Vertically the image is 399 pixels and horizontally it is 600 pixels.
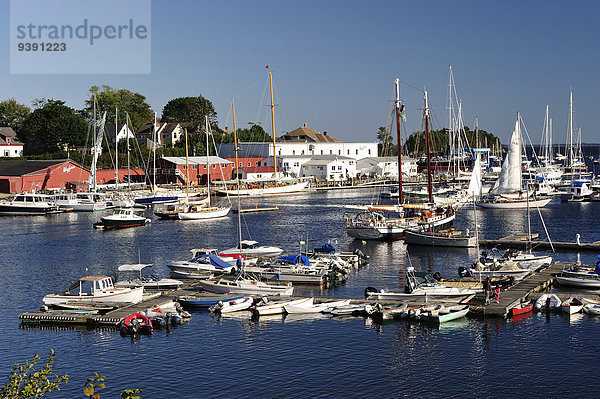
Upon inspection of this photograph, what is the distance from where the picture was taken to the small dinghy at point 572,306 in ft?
125

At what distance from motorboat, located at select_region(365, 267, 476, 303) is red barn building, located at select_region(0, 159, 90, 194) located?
90684 mm

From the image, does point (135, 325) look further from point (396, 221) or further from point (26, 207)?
point (26, 207)

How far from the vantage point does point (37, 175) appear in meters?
121

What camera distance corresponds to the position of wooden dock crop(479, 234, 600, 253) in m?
58.8

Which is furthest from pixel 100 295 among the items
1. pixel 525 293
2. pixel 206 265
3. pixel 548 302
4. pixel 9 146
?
pixel 9 146

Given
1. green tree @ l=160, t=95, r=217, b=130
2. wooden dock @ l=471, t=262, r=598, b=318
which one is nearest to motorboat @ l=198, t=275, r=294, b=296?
wooden dock @ l=471, t=262, r=598, b=318

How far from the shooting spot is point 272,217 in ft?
308

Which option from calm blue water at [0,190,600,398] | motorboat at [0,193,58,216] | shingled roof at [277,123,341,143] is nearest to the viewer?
calm blue water at [0,190,600,398]

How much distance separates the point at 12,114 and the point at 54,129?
28784 mm

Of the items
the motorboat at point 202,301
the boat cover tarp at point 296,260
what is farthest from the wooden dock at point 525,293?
the motorboat at point 202,301

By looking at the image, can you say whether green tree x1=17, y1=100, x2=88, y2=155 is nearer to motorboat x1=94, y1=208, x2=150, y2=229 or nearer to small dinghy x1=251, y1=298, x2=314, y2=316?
motorboat x1=94, y1=208, x2=150, y2=229

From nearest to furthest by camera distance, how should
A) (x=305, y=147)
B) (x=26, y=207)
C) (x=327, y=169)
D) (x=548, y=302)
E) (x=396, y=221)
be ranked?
(x=548, y=302) < (x=396, y=221) < (x=26, y=207) < (x=327, y=169) < (x=305, y=147)

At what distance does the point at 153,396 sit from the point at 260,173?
391 ft

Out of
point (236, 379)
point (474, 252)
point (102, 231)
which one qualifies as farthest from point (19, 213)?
point (236, 379)
